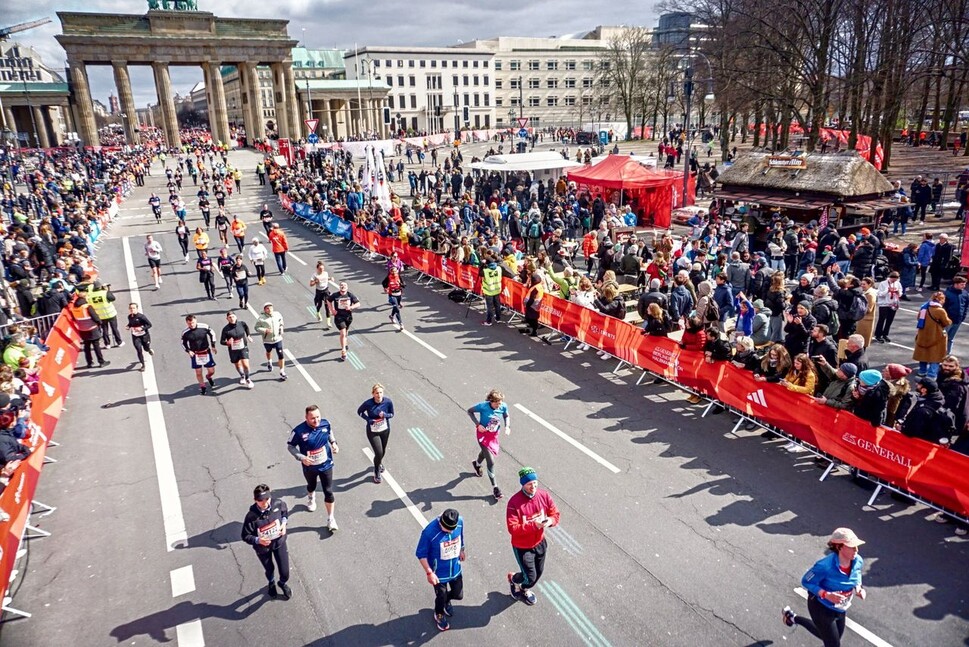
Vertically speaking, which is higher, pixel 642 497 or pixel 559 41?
pixel 559 41

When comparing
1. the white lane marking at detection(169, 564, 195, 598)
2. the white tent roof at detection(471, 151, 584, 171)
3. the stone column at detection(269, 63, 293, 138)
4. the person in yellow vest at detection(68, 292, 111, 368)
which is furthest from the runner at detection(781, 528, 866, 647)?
the stone column at detection(269, 63, 293, 138)

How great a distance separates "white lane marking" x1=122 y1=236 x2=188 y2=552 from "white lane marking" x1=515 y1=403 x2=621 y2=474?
575 centimetres

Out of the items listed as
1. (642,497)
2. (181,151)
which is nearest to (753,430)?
(642,497)

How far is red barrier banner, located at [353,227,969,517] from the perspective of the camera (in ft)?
25.7

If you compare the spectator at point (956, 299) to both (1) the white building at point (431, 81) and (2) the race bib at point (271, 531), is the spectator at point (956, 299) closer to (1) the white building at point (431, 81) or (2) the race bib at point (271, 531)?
(2) the race bib at point (271, 531)

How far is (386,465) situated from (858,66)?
35812 mm

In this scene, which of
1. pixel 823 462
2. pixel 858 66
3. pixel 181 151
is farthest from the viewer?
pixel 181 151

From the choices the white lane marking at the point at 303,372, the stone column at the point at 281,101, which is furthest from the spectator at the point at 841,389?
the stone column at the point at 281,101

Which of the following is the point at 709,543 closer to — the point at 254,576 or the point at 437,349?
the point at 254,576

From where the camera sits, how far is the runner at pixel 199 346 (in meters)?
12.0

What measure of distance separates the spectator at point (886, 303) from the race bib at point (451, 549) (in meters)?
11.5

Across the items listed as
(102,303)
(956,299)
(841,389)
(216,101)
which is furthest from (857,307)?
(216,101)

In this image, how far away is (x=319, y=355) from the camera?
47.6ft

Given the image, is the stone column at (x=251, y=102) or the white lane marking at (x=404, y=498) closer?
the white lane marking at (x=404, y=498)
